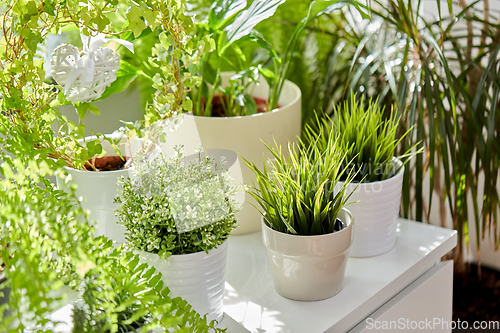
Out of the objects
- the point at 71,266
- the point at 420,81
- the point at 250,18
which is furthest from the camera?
the point at 420,81

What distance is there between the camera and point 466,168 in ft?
3.08

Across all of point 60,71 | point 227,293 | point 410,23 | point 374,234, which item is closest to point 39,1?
point 60,71

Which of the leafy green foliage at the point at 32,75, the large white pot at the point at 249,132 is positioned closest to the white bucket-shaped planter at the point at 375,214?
the large white pot at the point at 249,132

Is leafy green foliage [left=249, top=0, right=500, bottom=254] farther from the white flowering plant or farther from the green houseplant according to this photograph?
the white flowering plant

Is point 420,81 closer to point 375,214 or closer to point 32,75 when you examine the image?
point 375,214

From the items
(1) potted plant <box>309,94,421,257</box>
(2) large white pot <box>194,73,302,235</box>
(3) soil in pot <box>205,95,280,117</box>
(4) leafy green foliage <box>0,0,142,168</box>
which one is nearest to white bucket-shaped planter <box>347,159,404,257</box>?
(1) potted plant <box>309,94,421,257</box>

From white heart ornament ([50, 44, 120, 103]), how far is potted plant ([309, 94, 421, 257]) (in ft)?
0.99

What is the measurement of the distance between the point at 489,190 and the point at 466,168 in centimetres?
6

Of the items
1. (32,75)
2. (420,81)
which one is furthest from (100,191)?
(420,81)

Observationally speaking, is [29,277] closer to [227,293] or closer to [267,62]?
[227,293]

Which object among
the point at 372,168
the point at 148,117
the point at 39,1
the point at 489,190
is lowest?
the point at 489,190

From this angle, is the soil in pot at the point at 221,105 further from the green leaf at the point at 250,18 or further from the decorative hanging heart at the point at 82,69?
the decorative hanging heart at the point at 82,69

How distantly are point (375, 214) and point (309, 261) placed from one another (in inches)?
6.4

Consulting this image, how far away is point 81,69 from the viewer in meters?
0.50
